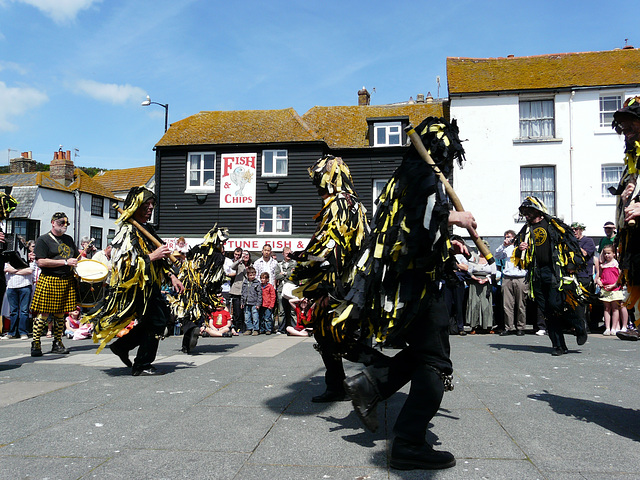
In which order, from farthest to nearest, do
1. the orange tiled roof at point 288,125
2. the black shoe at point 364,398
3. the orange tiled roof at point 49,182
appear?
1. the orange tiled roof at point 49,182
2. the orange tiled roof at point 288,125
3. the black shoe at point 364,398

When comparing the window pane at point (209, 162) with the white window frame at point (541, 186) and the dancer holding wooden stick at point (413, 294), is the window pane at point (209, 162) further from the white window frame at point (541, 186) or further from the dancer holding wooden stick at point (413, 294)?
the dancer holding wooden stick at point (413, 294)

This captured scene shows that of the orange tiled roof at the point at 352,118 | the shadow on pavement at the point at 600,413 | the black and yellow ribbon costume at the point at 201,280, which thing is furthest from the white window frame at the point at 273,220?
the shadow on pavement at the point at 600,413

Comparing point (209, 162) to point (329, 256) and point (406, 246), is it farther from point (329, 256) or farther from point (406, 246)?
point (406, 246)

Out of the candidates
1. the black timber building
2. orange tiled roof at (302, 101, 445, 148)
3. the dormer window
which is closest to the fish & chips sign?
the black timber building

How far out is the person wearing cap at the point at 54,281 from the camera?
7383 mm

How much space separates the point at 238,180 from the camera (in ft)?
83.7

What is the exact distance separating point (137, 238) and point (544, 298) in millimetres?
5675

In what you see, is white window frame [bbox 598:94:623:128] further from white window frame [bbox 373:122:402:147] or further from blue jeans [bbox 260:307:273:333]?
blue jeans [bbox 260:307:273:333]

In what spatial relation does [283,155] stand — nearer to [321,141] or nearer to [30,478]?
[321,141]

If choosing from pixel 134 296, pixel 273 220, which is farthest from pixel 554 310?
pixel 273 220

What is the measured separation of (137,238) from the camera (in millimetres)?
5688

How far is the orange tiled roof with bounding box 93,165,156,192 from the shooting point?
49.9 metres

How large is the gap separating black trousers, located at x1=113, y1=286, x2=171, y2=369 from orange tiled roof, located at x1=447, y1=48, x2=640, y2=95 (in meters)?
18.6

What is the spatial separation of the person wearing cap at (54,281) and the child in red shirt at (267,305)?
4734 millimetres
